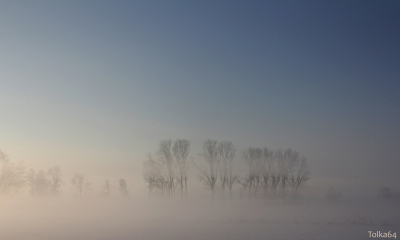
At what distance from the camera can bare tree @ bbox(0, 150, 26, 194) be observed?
47875mm

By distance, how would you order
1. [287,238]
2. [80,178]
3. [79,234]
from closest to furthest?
[287,238]
[79,234]
[80,178]

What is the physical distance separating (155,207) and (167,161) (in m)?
10.0

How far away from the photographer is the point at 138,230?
32219 millimetres

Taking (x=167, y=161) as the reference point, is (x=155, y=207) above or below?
below

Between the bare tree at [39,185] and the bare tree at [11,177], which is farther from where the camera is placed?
the bare tree at [39,185]

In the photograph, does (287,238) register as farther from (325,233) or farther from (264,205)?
(264,205)

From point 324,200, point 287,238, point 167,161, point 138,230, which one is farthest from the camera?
point 324,200

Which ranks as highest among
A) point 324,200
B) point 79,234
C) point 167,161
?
point 167,161

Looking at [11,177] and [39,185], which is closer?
[11,177]

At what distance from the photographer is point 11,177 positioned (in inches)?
1900

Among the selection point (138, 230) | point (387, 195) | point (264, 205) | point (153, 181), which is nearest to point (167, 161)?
point (153, 181)

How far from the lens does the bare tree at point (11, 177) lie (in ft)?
157

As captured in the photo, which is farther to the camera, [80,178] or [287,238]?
[80,178]

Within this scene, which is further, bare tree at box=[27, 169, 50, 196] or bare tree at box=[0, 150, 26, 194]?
bare tree at box=[27, 169, 50, 196]
